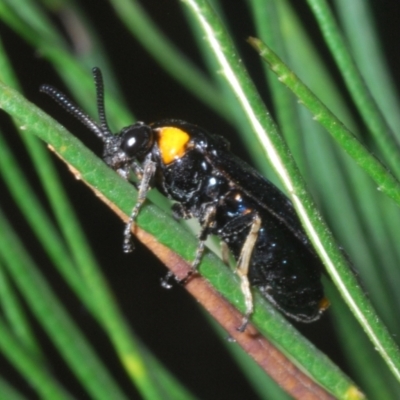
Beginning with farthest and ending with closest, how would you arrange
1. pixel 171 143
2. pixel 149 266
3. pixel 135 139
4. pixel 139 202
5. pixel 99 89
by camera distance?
pixel 149 266 < pixel 171 143 < pixel 135 139 < pixel 99 89 < pixel 139 202

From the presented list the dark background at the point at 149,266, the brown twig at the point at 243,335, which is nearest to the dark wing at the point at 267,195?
the brown twig at the point at 243,335

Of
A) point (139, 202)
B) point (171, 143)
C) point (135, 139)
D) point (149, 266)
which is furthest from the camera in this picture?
point (149, 266)

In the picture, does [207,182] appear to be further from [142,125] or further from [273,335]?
[273,335]

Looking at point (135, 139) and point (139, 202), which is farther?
point (135, 139)

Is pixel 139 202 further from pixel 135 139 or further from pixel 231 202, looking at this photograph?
pixel 231 202

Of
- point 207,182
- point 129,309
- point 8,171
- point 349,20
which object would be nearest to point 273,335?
point 8,171

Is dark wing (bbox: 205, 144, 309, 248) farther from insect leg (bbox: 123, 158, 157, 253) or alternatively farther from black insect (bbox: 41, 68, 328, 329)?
insect leg (bbox: 123, 158, 157, 253)

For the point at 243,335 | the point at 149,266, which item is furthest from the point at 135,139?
the point at 149,266

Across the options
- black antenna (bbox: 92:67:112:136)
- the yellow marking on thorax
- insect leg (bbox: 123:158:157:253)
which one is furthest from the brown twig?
the yellow marking on thorax

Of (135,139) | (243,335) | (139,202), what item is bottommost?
(243,335)
